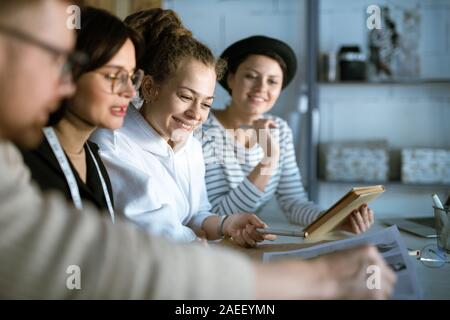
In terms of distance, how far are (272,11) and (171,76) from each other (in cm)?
176

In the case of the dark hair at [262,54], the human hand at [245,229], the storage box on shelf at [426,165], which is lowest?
the storage box on shelf at [426,165]

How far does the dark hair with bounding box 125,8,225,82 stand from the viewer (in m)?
1.09

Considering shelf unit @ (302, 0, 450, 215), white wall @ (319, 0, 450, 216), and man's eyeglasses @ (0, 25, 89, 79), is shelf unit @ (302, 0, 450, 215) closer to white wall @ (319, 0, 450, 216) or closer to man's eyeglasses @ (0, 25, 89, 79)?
white wall @ (319, 0, 450, 216)

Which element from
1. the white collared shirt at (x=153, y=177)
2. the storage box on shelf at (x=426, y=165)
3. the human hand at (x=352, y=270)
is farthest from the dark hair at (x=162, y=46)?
the storage box on shelf at (x=426, y=165)

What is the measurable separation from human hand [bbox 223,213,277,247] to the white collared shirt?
0.30ft

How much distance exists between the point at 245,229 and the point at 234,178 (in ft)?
1.11

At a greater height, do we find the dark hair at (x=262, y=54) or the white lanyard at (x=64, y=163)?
the dark hair at (x=262, y=54)

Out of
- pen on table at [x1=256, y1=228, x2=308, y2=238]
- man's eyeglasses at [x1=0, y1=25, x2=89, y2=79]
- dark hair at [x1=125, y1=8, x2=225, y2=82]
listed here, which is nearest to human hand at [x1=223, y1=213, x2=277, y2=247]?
pen on table at [x1=256, y1=228, x2=308, y2=238]

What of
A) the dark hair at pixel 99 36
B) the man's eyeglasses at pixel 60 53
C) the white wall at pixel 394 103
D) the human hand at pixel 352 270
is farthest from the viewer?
the white wall at pixel 394 103

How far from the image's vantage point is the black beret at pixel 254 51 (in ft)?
4.48

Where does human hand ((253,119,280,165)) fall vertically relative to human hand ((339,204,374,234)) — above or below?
above

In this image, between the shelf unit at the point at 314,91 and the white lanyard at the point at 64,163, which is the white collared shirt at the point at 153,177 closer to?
the white lanyard at the point at 64,163

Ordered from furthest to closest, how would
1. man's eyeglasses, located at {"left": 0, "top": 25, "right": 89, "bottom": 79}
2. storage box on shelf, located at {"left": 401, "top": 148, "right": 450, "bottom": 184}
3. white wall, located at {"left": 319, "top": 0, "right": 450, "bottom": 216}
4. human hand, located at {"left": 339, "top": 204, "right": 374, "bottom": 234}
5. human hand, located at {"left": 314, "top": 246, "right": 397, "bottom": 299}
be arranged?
white wall, located at {"left": 319, "top": 0, "right": 450, "bottom": 216} < storage box on shelf, located at {"left": 401, "top": 148, "right": 450, "bottom": 184} < human hand, located at {"left": 339, "top": 204, "right": 374, "bottom": 234} < human hand, located at {"left": 314, "top": 246, "right": 397, "bottom": 299} < man's eyeglasses, located at {"left": 0, "top": 25, "right": 89, "bottom": 79}

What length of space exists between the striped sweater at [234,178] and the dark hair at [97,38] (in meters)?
0.47
